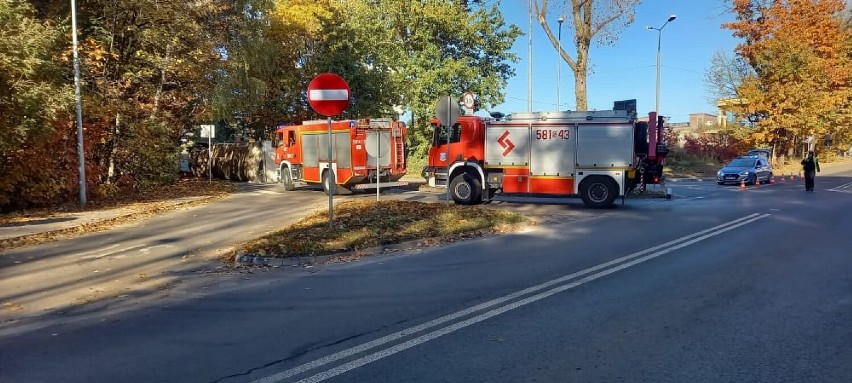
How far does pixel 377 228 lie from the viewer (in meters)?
10.5

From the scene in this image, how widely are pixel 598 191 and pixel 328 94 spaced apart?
9.32 metres

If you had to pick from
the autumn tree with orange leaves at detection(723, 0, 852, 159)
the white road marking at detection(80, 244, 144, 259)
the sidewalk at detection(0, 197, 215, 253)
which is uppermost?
the autumn tree with orange leaves at detection(723, 0, 852, 159)

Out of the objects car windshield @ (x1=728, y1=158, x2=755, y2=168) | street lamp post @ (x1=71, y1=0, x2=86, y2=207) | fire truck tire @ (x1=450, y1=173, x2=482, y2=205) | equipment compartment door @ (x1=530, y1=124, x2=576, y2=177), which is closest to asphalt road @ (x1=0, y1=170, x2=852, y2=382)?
equipment compartment door @ (x1=530, y1=124, x2=576, y2=177)

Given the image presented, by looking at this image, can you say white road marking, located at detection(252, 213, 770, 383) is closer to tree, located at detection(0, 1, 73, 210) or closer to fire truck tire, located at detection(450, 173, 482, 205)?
fire truck tire, located at detection(450, 173, 482, 205)

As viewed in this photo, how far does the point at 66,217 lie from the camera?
44.4ft

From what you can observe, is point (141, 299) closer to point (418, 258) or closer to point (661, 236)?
point (418, 258)

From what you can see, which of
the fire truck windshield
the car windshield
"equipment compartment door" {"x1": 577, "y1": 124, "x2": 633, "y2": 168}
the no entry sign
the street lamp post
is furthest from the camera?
the car windshield

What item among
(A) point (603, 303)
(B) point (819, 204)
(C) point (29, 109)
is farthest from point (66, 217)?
(B) point (819, 204)

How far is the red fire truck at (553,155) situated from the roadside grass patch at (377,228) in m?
3.14

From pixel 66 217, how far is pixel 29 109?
2637 mm

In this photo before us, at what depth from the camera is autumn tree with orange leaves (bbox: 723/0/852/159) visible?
123 feet

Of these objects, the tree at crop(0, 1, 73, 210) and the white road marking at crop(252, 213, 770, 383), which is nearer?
the white road marking at crop(252, 213, 770, 383)

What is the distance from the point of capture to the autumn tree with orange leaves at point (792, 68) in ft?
123

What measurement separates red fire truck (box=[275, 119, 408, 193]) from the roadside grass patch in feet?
18.4
